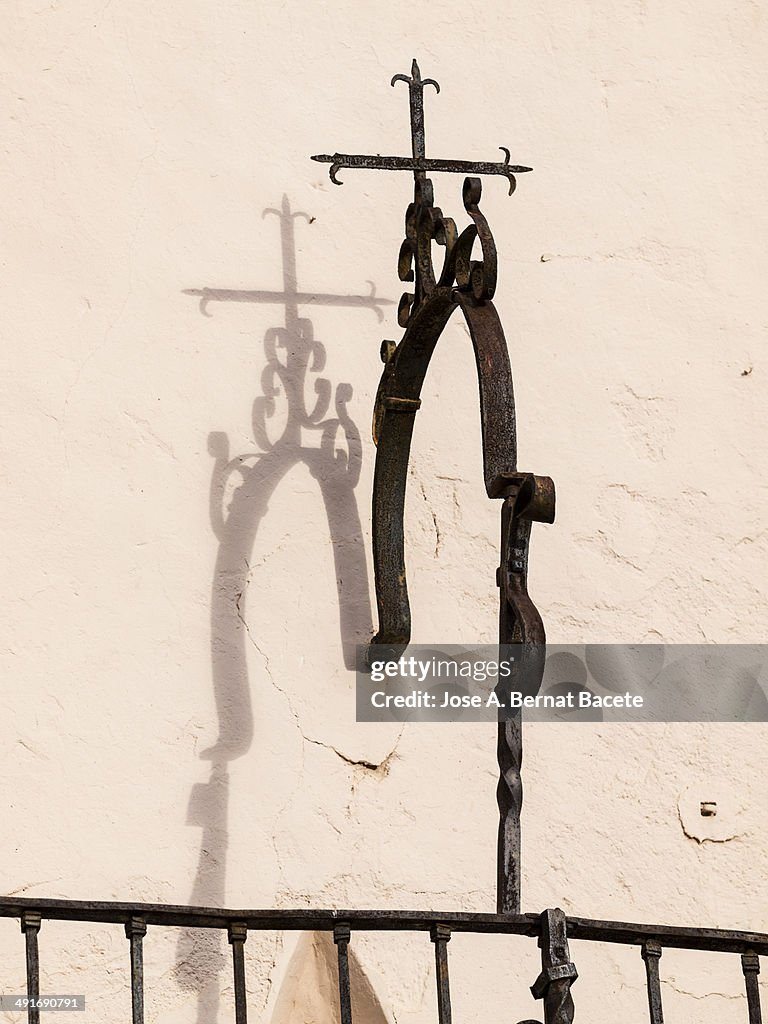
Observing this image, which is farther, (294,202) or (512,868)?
(294,202)

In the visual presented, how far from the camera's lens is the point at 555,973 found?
154cm

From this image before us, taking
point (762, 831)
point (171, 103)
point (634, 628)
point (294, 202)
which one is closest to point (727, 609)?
point (634, 628)

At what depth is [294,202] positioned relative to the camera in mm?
2277

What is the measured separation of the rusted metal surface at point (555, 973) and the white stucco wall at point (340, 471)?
468 mm

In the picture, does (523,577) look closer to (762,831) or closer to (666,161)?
(762,831)

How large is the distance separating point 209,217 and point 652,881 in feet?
3.77

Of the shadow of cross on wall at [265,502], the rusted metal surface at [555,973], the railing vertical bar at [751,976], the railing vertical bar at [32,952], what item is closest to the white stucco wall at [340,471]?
the shadow of cross on wall at [265,502]

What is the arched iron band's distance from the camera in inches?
60.5
